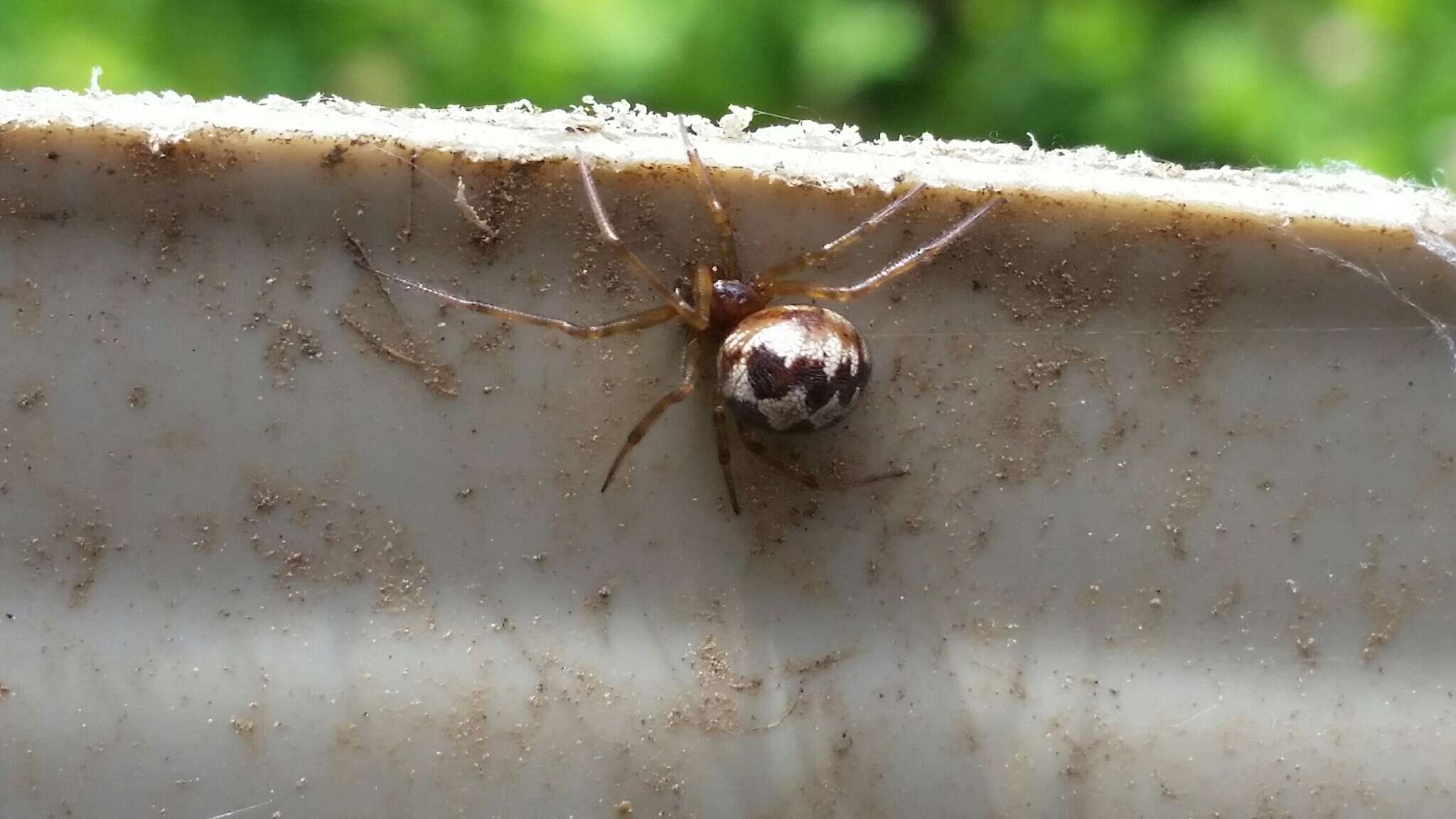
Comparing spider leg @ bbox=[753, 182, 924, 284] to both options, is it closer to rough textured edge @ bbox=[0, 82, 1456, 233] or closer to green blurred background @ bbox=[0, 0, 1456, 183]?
rough textured edge @ bbox=[0, 82, 1456, 233]

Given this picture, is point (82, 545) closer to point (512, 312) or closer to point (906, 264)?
point (512, 312)

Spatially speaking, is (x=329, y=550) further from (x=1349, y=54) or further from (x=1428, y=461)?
(x=1349, y=54)

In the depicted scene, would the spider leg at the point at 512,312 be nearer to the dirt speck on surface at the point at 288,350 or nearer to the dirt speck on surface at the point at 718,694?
the dirt speck on surface at the point at 288,350

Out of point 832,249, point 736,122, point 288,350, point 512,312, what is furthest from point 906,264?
point 288,350

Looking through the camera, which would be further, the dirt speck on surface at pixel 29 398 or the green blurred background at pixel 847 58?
the green blurred background at pixel 847 58

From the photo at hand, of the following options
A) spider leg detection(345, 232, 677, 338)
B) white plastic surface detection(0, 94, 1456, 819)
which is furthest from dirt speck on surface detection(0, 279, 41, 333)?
spider leg detection(345, 232, 677, 338)

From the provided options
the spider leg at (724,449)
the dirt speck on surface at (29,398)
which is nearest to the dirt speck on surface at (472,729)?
the spider leg at (724,449)
